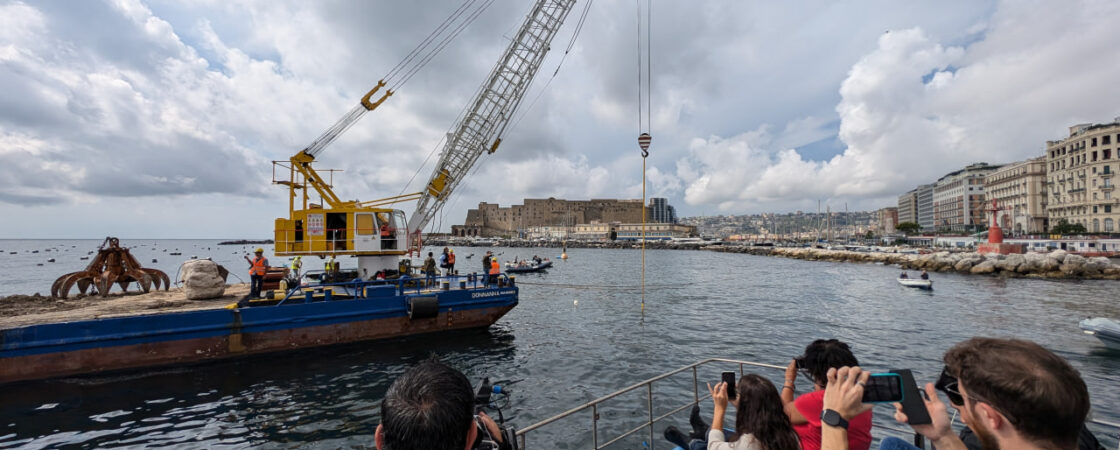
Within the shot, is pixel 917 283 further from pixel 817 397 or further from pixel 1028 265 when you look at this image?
pixel 817 397

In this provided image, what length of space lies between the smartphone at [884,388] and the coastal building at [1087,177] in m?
116

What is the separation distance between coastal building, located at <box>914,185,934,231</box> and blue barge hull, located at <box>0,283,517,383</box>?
207 metres

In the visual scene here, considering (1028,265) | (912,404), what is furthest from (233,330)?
(1028,265)

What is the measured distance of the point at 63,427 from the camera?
966 centimetres

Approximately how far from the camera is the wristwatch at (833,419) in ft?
8.13

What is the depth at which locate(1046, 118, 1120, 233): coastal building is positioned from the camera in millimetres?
74125

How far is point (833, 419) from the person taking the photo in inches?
98.7

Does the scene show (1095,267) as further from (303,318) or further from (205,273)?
(205,273)

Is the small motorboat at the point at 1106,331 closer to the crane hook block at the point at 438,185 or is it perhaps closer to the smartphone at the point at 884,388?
the smartphone at the point at 884,388

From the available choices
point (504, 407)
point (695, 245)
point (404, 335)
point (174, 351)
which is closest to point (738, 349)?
point (504, 407)

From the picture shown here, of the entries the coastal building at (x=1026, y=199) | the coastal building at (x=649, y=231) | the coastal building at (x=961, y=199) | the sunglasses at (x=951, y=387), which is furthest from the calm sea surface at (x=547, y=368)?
the coastal building at (x=649, y=231)

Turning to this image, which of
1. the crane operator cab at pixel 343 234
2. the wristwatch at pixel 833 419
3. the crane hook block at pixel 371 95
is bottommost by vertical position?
the wristwatch at pixel 833 419

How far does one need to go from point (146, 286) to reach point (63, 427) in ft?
37.0

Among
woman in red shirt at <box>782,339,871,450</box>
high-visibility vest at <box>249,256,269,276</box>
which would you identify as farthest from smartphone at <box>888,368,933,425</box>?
high-visibility vest at <box>249,256,269,276</box>
